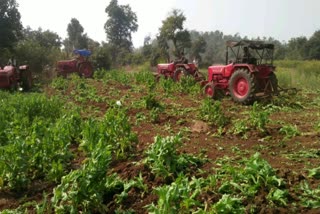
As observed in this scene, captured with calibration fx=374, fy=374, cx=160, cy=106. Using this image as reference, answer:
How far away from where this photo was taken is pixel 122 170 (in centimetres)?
509

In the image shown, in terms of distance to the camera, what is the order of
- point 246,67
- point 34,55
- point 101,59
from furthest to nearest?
point 101,59
point 34,55
point 246,67

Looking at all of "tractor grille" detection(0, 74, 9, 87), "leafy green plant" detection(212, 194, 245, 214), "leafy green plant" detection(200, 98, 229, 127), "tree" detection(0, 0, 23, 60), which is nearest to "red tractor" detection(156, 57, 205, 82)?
"leafy green plant" detection(200, 98, 229, 127)

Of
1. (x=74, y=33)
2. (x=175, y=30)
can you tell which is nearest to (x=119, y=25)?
(x=74, y=33)

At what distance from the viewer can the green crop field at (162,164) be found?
379 centimetres

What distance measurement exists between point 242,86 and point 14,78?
9851 millimetres

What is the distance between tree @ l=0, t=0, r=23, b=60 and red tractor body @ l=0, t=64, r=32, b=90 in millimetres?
8038

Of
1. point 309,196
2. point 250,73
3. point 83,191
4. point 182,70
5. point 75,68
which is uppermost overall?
point 250,73

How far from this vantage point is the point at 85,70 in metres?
21.7

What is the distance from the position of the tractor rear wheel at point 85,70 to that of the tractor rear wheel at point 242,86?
12468 mm

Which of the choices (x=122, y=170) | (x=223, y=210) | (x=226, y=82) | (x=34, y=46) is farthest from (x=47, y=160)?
(x=34, y=46)

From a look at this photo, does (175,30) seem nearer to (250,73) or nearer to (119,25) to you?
(119,25)

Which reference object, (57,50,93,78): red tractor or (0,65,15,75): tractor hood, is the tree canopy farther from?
(0,65,15,75): tractor hood

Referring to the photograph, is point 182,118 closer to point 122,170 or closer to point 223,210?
point 122,170

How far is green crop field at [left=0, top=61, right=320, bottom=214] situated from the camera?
3785 mm
